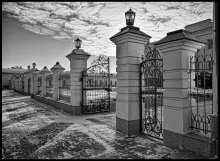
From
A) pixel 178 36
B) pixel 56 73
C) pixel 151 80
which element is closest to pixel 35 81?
pixel 56 73

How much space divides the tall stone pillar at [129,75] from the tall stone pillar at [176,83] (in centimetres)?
139

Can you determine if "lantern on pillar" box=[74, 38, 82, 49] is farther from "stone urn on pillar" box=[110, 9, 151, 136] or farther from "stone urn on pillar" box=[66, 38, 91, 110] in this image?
"stone urn on pillar" box=[110, 9, 151, 136]

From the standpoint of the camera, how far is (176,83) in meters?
4.26

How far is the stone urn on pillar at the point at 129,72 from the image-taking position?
5.70 meters

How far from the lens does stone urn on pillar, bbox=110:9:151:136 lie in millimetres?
5699

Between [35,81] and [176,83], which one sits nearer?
[176,83]

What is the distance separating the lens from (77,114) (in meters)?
9.35

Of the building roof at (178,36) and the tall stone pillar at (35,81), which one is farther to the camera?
the tall stone pillar at (35,81)

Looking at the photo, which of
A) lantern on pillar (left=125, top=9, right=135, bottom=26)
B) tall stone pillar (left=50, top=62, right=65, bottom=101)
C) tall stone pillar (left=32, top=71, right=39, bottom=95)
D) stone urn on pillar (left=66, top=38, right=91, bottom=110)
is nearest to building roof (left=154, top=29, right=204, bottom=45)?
lantern on pillar (left=125, top=9, right=135, bottom=26)

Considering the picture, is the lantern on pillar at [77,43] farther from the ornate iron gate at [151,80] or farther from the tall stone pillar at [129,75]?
the ornate iron gate at [151,80]

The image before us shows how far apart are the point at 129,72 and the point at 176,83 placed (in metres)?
1.86

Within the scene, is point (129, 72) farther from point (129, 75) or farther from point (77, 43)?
point (77, 43)

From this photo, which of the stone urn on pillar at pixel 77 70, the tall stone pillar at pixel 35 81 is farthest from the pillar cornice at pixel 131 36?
the tall stone pillar at pixel 35 81

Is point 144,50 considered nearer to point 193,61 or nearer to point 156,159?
point 193,61
